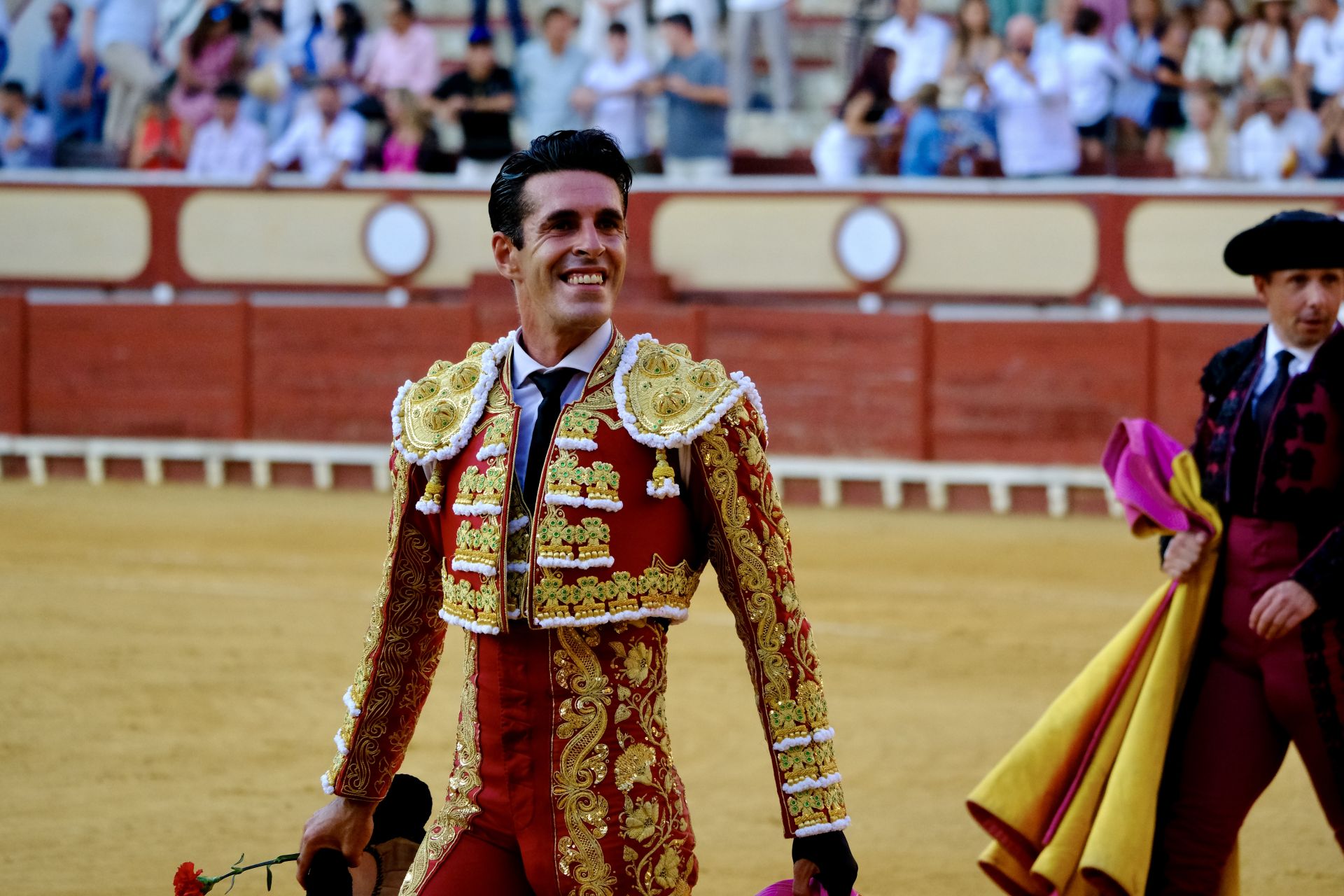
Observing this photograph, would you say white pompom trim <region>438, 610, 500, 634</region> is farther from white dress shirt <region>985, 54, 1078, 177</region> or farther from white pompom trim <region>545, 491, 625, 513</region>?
white dress shirt <region>985, 54, 1078, 177</region>

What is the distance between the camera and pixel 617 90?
37.5 feet

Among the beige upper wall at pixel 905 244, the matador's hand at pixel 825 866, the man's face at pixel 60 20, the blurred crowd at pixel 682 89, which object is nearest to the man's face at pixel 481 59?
the blurred crowd at pixel 682 89

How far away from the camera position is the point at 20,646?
23.4 ft

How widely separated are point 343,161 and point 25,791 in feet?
25.7

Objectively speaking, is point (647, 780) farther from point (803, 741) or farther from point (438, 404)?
point (438, 404)

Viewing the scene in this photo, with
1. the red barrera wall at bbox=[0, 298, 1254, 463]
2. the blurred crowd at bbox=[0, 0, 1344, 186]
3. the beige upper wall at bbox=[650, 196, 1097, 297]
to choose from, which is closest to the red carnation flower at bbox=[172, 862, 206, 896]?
the red barrera wall at bbox=[0, 298, 1254, 463]

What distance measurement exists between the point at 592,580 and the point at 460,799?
334 mm

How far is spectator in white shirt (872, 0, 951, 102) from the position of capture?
436 inches

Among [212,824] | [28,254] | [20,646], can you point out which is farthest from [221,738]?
[28,254]

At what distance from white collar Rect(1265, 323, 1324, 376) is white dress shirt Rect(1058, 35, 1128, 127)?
726 centimetres

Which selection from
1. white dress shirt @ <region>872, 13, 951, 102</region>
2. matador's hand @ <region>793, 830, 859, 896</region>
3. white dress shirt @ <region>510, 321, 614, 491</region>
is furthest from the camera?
white dress shirt @ <region>872, 13, 951, 102</region>

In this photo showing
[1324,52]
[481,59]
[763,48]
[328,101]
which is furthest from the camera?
[763,48]

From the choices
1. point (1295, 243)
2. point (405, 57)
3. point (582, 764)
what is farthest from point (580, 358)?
point (405, 57)

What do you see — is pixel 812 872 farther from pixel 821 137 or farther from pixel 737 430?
pixel 821 137
